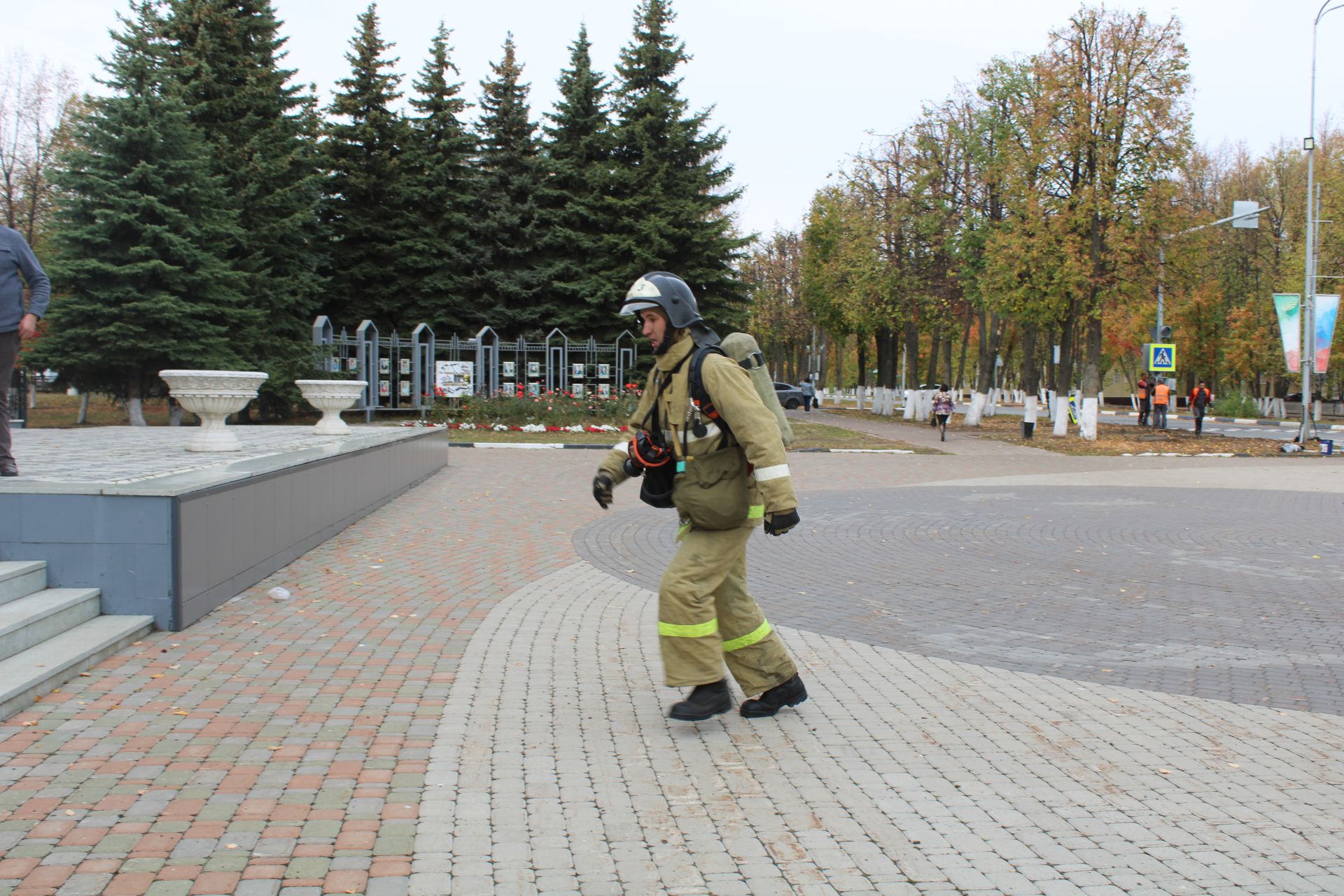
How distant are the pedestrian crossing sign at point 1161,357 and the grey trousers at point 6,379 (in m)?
29.3

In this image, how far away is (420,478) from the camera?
1566 centimetres

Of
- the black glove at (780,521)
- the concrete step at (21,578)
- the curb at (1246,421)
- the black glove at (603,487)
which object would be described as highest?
the black glove at (603,487)

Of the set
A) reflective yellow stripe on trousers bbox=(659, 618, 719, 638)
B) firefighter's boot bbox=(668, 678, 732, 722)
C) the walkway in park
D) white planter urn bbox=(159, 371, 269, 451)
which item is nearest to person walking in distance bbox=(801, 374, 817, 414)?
white planter urn bbox=(159, 371, 269, 451)

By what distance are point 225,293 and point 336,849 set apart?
23.2m

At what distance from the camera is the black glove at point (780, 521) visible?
4285 millimetres

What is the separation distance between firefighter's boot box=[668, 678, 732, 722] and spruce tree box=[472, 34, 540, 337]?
1341 inches

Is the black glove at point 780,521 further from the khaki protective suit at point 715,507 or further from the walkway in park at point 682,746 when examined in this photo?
the walkway in park at point 682,746

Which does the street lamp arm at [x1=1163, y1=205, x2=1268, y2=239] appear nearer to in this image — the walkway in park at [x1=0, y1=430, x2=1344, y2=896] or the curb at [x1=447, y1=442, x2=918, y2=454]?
the curb at [x1=447, y1=442, x2=918, y2=454]

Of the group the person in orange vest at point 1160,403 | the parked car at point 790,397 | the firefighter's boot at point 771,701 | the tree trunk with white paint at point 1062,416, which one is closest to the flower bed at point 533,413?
the tree trunk with white paint at point 1062,416

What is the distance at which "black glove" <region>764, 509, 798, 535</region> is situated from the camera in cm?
429

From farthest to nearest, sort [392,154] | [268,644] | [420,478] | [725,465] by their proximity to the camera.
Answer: [392,154] < [420,478] < [268,644] < [725,465]

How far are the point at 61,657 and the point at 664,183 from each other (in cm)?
3395

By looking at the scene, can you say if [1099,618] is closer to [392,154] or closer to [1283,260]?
[392,154]

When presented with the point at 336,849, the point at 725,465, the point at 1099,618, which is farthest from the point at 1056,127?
the point at 336,849
